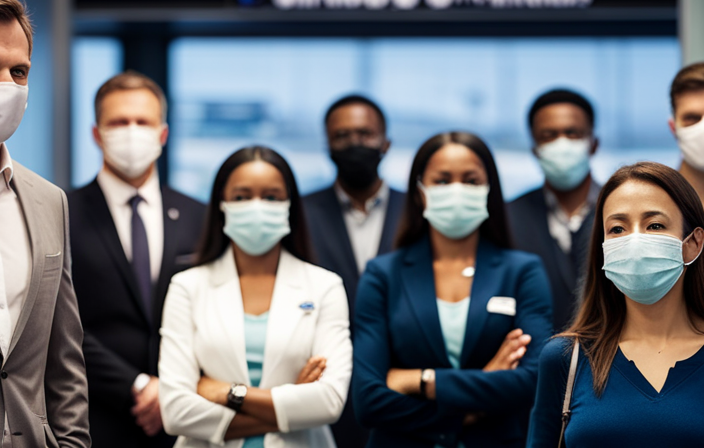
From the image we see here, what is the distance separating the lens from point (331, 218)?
4445 mm

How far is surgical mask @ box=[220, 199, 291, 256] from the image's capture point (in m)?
3.51

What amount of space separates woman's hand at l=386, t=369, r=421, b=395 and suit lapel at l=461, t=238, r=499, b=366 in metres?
0.19

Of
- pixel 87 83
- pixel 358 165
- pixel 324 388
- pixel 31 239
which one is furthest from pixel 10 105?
pixel 87 83

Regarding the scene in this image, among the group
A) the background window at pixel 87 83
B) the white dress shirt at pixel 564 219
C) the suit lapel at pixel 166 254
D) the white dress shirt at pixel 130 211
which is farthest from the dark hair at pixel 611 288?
the background window at pixel 87 83

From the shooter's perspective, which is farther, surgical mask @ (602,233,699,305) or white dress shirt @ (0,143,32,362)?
surgical mask @ (602,233,699,305)

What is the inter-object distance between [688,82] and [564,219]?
2.90 feet

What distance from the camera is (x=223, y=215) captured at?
12.0 feet

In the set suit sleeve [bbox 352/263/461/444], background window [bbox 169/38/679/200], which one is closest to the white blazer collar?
suit sleeve [bbox 352/263/461/444]

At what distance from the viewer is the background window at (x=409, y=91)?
247 inches

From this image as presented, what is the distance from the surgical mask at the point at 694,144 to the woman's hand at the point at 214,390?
198cm

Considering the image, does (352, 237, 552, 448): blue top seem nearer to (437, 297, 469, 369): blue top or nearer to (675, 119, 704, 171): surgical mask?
(437, 297, 469, 369): blue top

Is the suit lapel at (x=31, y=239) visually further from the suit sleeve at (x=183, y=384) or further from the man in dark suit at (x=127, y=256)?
the man in dark suit at (x=127, y=256)

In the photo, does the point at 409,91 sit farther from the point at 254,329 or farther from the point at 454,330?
the point at 254,329

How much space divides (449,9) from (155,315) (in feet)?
8.83
